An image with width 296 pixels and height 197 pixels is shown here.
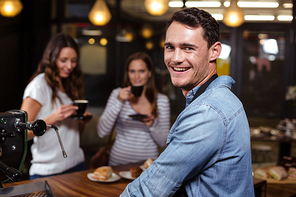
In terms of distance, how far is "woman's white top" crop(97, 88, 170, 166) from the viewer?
245 centimetres

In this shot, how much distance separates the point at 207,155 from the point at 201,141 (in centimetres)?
5

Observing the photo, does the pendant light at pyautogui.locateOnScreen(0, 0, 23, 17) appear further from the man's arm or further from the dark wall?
the man's arm

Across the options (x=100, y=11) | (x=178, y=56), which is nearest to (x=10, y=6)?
(x=100, y=11)

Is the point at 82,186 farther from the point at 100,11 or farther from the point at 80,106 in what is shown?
the point at 100,11

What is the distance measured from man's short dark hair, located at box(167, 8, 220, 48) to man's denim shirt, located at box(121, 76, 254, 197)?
22cm

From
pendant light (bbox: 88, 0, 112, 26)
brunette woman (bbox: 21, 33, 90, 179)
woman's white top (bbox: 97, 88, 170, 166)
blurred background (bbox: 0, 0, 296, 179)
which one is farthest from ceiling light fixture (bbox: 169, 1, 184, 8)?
brunette woman (bbox: 21, 33, 90, 179)

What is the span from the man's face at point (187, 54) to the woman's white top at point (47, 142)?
120 centimetres

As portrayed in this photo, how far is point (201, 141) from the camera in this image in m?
0.95

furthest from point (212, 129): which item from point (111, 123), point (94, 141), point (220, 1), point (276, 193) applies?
point (220, 1)

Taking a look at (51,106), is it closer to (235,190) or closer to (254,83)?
(235,190)

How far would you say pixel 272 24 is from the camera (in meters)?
5.79

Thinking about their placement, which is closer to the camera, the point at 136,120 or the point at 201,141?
the point at 201,141

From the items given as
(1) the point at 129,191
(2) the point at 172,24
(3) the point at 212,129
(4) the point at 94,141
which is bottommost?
(4) the point at 94,141

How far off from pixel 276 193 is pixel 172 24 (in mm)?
1388
